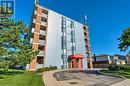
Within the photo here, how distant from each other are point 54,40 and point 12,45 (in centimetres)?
2326

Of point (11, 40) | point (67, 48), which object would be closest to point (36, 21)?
point (67, 48)

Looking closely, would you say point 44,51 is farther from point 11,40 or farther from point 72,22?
point 11,40

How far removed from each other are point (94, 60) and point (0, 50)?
60729 mm

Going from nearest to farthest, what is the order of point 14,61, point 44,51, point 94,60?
1. point 14,61
2. point 44,51
3. point 94,60

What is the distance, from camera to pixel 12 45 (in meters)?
21.2

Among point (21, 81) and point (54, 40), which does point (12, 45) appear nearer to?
point (21, 81)

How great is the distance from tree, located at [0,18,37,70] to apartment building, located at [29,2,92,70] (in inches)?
638

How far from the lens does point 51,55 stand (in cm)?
4231

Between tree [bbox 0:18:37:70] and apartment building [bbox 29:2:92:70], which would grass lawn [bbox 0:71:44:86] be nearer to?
tree [bbox 0:18:37:70]

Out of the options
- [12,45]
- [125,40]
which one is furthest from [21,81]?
[125,40]

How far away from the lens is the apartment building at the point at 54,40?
41156mm

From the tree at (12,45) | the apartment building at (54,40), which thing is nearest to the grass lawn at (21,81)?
the tree at (12,45)

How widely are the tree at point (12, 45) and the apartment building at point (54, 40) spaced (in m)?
16.2

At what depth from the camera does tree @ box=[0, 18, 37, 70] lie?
19.5 meters
